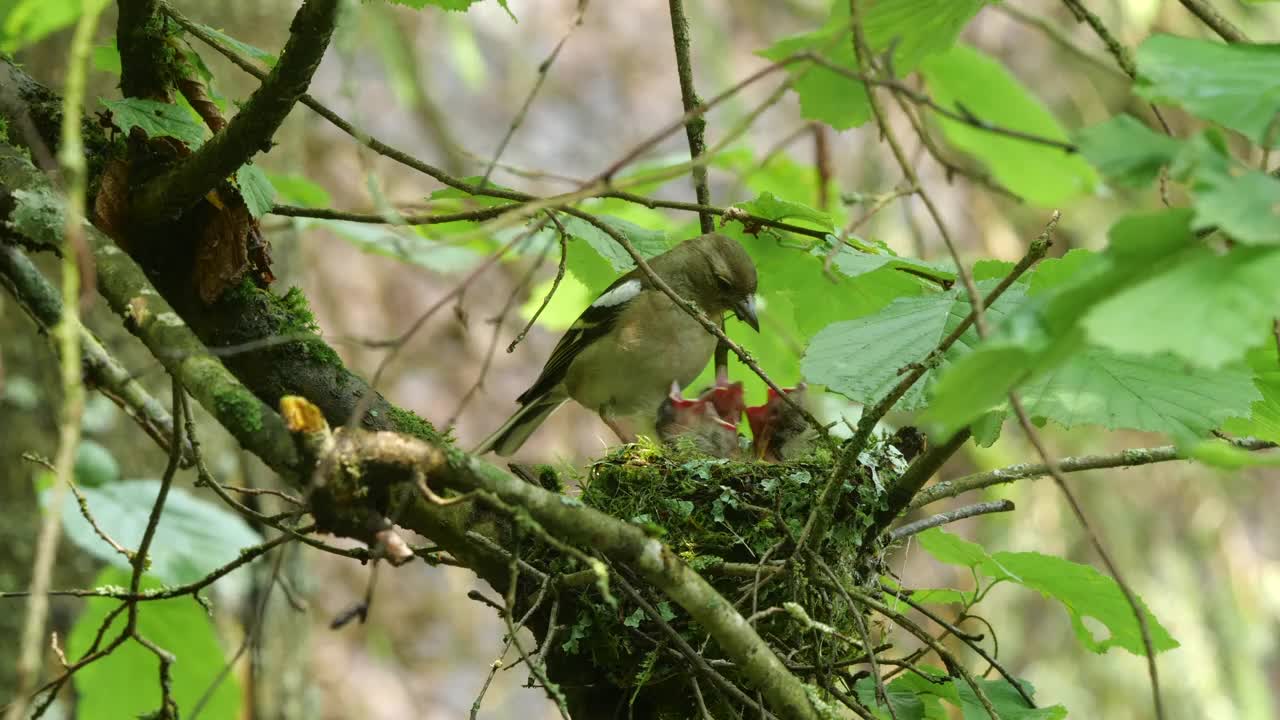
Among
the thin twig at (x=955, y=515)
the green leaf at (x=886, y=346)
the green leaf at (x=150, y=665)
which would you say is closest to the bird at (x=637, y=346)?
the green leaf at (x=150, y=665)

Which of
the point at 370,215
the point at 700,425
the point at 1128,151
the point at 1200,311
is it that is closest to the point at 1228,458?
the point at 1200,311

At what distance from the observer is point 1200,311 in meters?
1.40

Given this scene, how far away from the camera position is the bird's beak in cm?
487

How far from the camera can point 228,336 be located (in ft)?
10.0

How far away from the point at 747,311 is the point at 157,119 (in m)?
2.77

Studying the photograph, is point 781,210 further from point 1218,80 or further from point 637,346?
point 637,346

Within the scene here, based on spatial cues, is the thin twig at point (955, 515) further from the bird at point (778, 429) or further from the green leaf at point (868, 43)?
the green leaf at point (868, 43)

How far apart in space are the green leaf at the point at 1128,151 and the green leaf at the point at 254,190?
1934 millimetres

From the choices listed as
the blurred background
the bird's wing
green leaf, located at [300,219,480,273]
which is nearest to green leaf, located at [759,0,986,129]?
green leaf, located at [300,219,480,273]

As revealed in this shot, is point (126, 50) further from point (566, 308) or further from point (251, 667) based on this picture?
point (251, 667)

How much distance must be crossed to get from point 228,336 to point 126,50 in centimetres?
77

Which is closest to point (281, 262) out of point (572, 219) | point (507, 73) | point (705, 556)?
point (572, 219)

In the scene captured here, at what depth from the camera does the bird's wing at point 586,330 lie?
18.0ft

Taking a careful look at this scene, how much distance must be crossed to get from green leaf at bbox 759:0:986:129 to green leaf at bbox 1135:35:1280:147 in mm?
981
